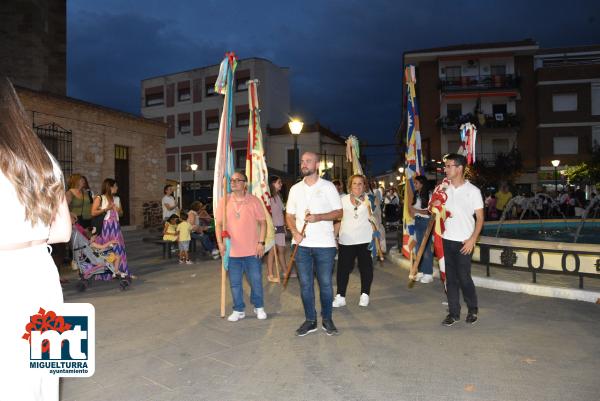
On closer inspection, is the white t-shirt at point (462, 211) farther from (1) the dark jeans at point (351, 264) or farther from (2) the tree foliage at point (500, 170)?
(2) the tree foliage at point (500, 170)

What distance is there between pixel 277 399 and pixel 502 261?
210 inches

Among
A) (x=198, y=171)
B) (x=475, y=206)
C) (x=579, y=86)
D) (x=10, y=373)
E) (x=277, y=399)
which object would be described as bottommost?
(x=277, y=399)

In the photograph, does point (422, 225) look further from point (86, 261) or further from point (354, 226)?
point (86, 261)

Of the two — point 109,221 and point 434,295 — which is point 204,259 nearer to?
point 109,221

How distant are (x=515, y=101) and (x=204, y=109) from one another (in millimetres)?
25081

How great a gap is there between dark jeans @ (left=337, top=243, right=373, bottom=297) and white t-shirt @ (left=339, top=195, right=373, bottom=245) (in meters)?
0.09

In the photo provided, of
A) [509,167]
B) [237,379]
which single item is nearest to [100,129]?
[237,379]

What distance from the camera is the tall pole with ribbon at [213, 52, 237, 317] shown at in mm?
5967

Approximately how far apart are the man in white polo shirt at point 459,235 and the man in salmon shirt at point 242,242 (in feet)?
7.09

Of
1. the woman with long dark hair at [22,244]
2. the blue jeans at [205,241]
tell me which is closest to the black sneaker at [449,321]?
the woman with long dark hair at [22,244]

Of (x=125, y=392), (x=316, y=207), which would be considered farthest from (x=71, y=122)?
(x=125, y=392)

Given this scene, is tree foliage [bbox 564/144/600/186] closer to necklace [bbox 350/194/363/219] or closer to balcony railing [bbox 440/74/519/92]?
balcony railing [bbox 440/74/519/92]

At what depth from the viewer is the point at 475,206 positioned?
5402 millimetres

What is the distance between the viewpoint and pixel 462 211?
5453 millimetres
